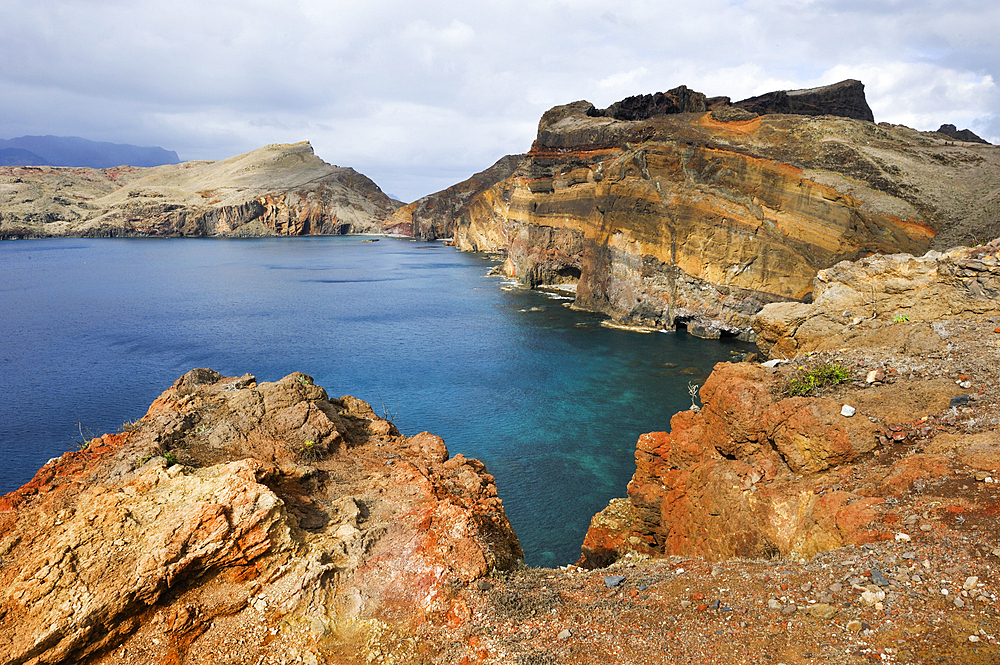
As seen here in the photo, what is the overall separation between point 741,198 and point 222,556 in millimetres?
49404

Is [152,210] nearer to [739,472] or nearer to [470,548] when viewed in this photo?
[470,548]

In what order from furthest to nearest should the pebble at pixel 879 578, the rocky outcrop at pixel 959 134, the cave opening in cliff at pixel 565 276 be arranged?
1. the cave opening in cliff at pixel 565 276
2. the rocky outcrop at pixel 959 134
3. the pebble at pixel 879 578

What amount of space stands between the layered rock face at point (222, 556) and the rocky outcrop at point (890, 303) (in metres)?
12.5

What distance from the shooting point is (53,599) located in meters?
6.83

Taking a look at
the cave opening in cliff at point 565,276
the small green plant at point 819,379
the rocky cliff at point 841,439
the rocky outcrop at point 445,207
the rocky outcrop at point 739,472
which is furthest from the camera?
the rocky outcrop at point 445,207

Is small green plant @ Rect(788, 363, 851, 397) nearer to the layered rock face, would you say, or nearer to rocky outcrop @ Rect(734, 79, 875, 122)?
the layered rock face

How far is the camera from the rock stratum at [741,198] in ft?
134

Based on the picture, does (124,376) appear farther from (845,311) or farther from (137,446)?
(845,311)

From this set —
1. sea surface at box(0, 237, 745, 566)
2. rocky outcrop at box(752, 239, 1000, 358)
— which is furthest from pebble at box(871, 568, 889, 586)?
sea surface at box(0, 237, 745, 566)

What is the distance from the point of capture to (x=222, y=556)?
7895 millimetres

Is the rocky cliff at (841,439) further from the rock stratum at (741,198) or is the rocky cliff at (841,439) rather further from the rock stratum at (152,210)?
the rock stratum at (152,210)

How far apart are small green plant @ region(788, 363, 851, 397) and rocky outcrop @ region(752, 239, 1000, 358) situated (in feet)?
6.99

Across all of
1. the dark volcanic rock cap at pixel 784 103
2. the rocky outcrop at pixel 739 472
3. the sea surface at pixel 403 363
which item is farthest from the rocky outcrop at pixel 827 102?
the rocky outcrop at pixel 739 472

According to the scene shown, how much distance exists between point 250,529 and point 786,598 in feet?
26.9
